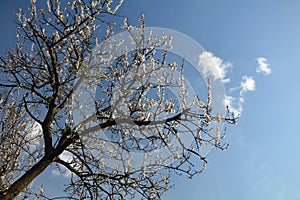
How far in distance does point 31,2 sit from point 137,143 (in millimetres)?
3340

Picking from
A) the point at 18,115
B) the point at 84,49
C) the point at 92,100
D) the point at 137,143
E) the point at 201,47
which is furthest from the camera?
the point at 18,115

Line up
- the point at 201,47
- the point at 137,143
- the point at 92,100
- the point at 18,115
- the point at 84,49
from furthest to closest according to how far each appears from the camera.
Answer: the point at 18,115
the point at 84,49
the point at 92,100
the point at 137,143
the point at 201,47

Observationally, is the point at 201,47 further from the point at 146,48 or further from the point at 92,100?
the point at 92,100

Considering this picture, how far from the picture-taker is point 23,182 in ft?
15.3

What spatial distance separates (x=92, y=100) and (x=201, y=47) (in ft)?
7.18

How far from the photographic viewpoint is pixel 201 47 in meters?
5.01

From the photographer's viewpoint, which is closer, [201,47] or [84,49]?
[201,47]

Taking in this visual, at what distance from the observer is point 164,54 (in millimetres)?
5609

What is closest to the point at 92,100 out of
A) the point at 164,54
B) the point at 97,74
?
the point at 97,74

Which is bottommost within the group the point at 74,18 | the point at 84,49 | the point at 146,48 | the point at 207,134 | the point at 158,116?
the point at 207,134

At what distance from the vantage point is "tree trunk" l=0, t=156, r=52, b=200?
14.7ft

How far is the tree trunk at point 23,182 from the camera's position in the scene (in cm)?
448

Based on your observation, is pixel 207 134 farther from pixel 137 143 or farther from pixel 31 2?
pixel 31 2

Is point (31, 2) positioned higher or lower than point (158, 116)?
higher
